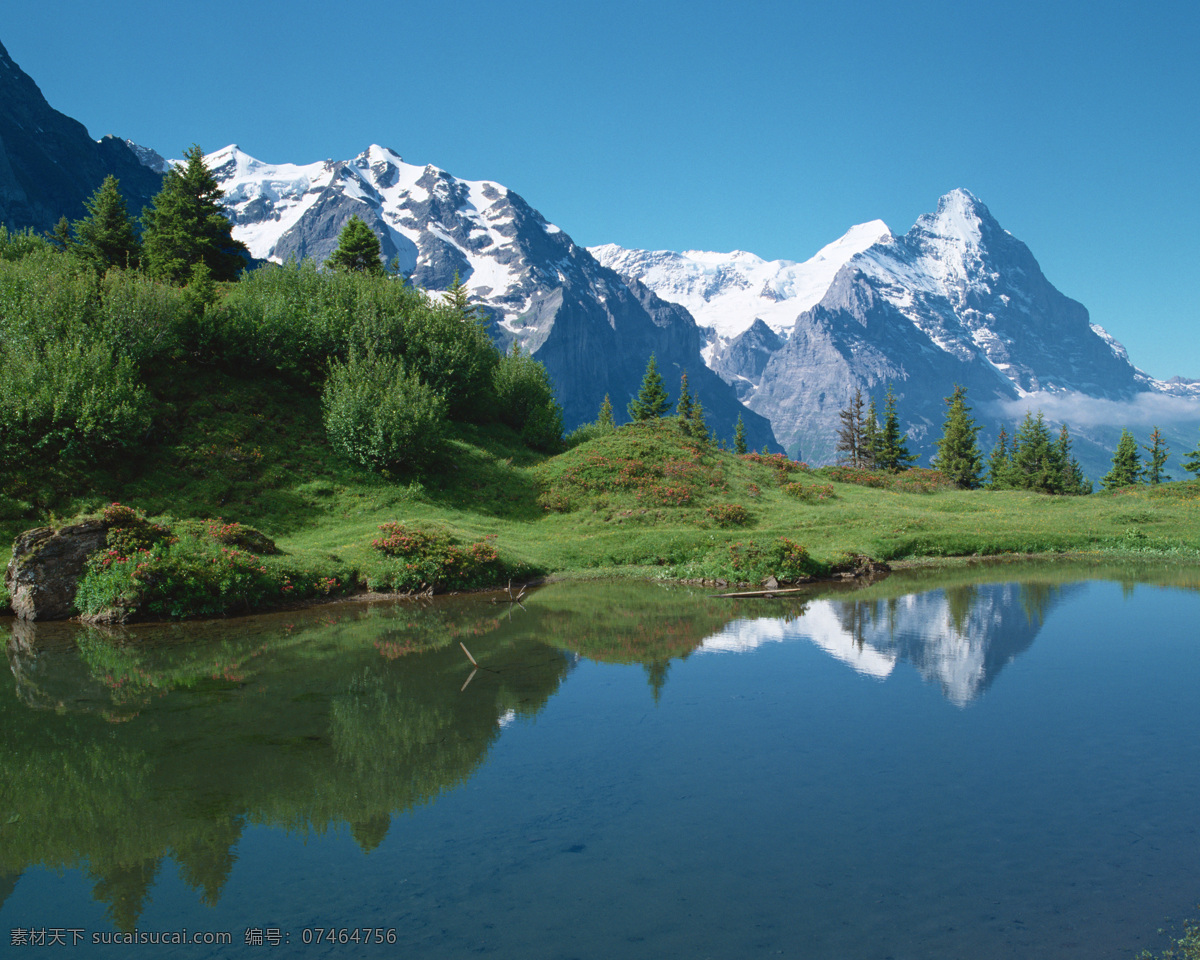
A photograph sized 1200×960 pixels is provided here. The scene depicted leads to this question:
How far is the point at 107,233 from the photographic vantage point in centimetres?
6012

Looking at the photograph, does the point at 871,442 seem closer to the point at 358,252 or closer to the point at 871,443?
the point at 871,443

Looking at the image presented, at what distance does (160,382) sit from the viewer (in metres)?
40.6

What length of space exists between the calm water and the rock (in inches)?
133

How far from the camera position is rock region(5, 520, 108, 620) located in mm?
23625

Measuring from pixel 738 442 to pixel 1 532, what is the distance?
95.5m

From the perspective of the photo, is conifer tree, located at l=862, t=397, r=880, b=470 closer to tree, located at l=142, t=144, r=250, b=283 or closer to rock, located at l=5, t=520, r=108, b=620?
tree, located at l=142, t=144, r=250, b=283

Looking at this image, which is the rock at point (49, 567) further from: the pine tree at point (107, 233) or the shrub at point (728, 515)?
the pine tree at point (107, 233)

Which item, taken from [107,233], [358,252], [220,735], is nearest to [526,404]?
[358,252]

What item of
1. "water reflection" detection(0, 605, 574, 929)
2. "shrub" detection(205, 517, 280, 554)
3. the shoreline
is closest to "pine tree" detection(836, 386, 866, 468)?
the shoreline

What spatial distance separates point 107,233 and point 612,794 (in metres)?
68.0

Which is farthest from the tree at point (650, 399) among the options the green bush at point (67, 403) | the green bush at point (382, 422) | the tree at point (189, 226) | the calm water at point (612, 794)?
the calm water at point (612, 794)

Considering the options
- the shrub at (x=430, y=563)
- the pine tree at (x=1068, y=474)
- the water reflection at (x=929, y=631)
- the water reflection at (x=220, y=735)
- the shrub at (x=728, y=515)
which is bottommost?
the water reflection at (x=220, y=735)

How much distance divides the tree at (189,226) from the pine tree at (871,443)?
72951 mm

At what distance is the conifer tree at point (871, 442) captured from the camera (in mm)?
92438
